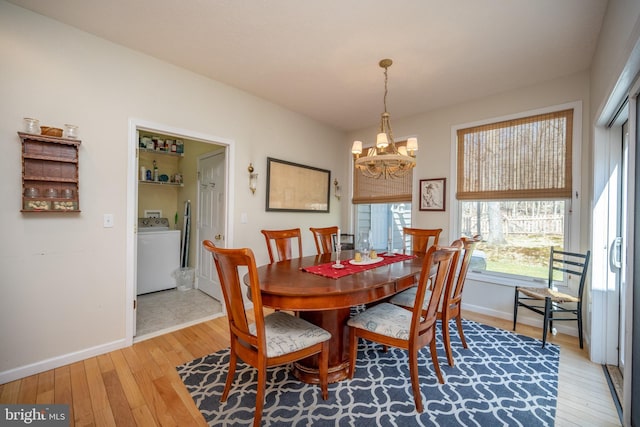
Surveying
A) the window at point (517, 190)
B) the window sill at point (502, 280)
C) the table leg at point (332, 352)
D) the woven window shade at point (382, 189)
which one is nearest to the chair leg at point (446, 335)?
the table leg at point (332, 352)

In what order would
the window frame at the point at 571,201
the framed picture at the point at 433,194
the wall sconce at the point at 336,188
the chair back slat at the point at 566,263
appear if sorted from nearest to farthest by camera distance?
1. the chair back slat at the point at 566,263
2. the window frame at the point at 571,201
3. the framed picture at the point at 433,194
4. the wall sconce at the point at 336,188

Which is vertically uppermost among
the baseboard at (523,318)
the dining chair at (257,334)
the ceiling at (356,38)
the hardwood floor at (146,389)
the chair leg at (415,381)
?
the ceiling at (356,38)

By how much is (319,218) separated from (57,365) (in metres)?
3.28

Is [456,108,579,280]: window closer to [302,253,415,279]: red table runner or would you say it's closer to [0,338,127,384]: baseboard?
[302,253,415,279]: red table runner

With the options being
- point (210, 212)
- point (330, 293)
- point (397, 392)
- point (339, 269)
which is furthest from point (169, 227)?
point (397, 392)

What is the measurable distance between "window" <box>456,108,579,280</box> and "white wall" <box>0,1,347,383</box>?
337 centimetres

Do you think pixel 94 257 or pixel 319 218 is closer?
pixel 94 257

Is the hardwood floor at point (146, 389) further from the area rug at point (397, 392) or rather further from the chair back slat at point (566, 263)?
the chair back slat at point (566, 263)

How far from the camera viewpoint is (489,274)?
3.35 metres

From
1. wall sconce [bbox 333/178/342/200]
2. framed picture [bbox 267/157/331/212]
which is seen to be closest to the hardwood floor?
framed picture [bbox 267/157/331/212]

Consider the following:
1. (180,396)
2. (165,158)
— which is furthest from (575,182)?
(165,158)

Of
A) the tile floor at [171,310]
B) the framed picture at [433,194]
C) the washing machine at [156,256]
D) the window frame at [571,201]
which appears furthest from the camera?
the washing machine at [156,256]

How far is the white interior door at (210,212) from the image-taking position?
11.5 ft

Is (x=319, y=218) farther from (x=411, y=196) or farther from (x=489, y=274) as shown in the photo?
(x=489, y=274)
